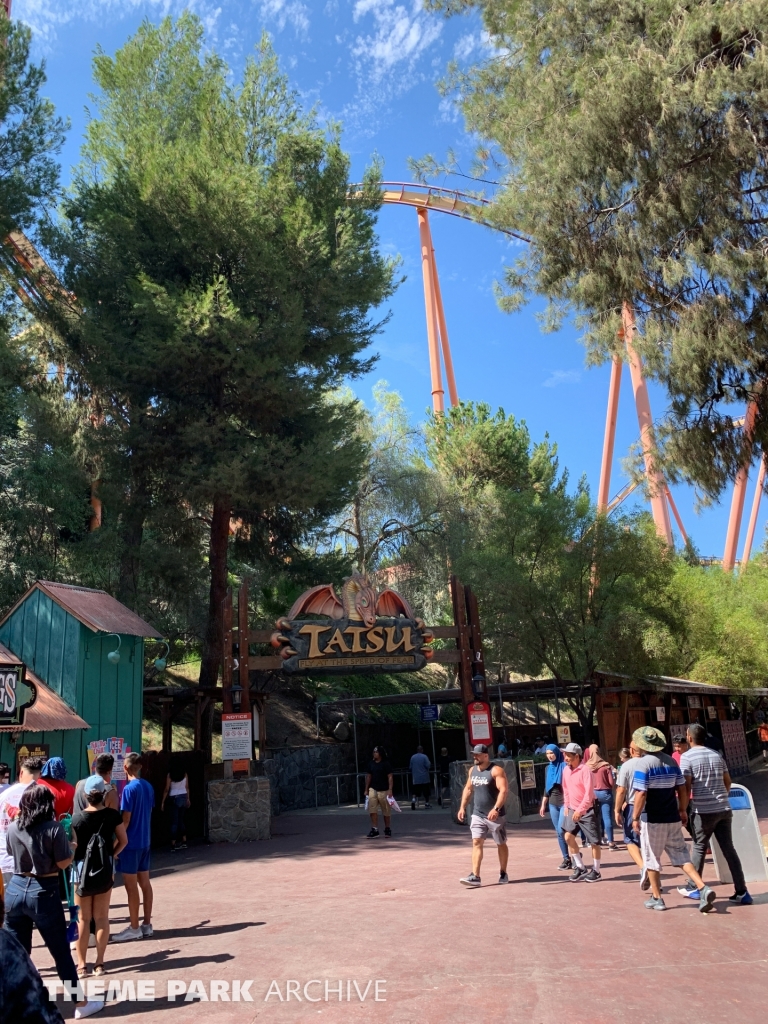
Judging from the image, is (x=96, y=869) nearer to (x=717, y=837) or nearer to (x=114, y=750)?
(x=717, y=837)

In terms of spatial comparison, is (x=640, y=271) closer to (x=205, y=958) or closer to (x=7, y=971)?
(x=205, y=958)

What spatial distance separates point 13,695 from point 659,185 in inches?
441

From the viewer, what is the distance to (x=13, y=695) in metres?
9.95

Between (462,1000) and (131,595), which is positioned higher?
(131,595)

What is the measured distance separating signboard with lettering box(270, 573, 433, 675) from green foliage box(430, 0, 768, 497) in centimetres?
569

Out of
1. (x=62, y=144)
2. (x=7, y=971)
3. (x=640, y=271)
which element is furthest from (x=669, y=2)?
(x=62, y=144)

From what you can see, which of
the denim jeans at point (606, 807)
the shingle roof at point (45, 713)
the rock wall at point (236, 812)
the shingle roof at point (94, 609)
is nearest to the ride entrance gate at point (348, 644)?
the rock wall at point (236, 812)

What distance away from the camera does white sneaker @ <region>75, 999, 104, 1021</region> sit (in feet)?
15.1

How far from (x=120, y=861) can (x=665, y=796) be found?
4.56 m

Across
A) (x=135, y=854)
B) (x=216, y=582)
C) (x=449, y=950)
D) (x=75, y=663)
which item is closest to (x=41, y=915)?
(x=135, y=854)

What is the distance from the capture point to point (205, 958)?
5.58 metres

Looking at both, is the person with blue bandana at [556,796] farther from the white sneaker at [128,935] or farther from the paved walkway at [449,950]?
the white sneaker at [128,935]

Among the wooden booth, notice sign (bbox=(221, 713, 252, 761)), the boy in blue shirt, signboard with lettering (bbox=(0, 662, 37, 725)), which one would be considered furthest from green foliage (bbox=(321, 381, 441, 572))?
the boy in blue shirt

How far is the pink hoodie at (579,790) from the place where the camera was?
800cm
